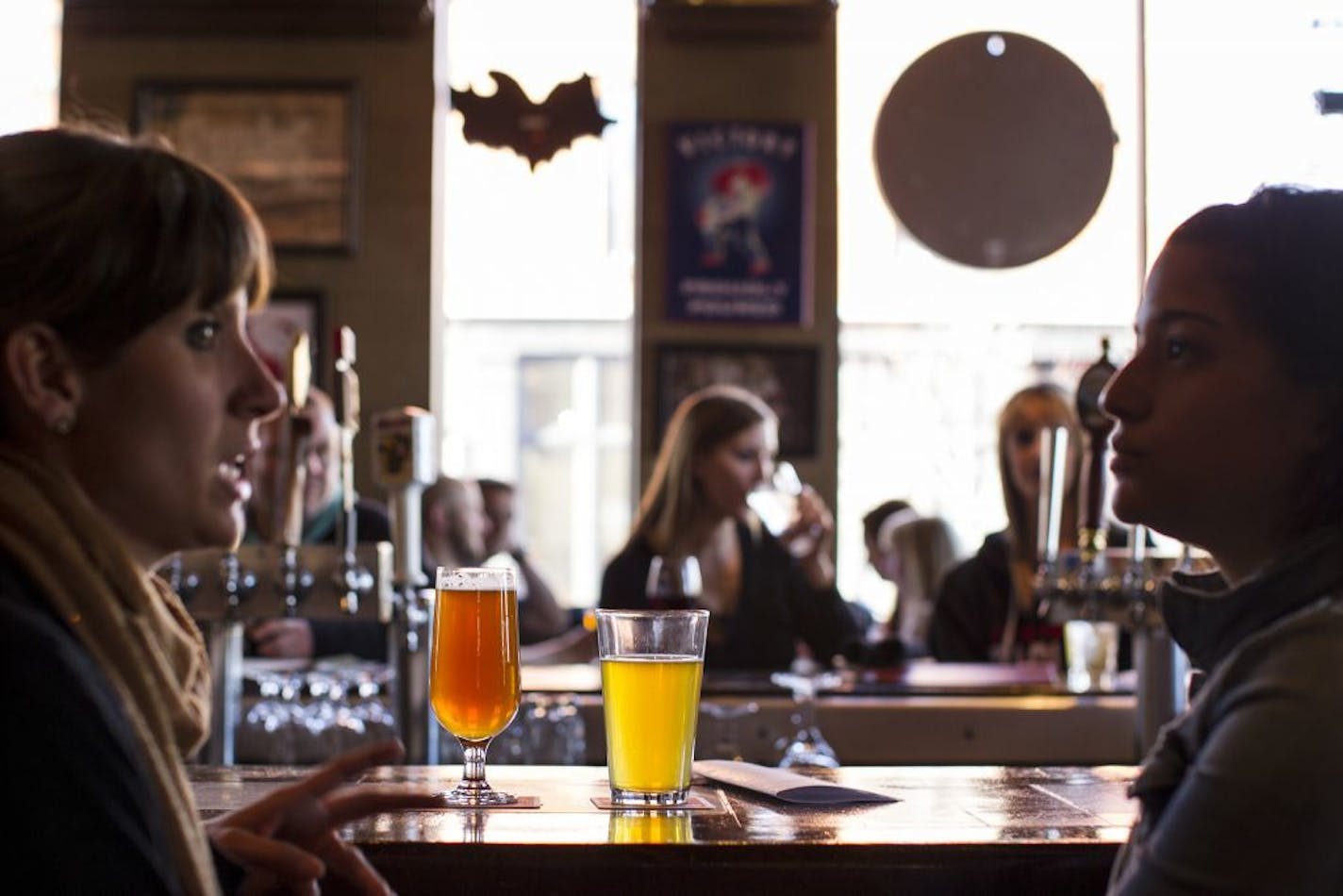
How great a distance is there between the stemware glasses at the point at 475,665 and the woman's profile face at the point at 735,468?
7.06 ft

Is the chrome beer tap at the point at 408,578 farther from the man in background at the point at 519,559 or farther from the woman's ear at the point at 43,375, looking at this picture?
the man in background at the point at 519,559

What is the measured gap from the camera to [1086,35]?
6441 mm

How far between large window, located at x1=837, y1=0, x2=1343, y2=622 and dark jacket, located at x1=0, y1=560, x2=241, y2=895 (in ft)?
17.2

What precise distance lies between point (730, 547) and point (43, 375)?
2929 mm

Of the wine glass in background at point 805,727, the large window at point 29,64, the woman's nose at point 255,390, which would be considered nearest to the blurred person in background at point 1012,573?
the wine glass in background at point 805,727

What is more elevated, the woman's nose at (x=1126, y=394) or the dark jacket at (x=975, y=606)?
the woman's nose at (x=1126, y=394)

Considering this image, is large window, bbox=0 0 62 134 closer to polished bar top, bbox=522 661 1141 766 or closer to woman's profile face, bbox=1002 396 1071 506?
woman's profile face, bbox=1002 396 1071 506

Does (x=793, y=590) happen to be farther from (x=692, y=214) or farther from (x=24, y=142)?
(x=24, y=142)

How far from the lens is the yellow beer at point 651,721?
153 cm

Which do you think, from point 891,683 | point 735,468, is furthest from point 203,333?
point 735,468

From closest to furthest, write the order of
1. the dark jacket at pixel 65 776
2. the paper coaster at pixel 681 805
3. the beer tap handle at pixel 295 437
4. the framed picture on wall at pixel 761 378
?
the dark jacket at pixel 65 776
the paper coaster at pixel 681 805
the beer tap handle at pixel 295 437
the framed picture on wall at pixel 761 378

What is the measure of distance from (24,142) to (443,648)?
714 mm

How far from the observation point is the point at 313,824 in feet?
3.95

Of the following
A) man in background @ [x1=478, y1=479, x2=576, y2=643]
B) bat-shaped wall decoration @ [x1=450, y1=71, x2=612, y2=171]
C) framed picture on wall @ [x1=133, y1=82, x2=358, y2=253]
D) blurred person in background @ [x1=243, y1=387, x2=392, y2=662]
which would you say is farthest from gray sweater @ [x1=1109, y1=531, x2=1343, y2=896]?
framed picture on wall @ [x1=133, y1=82, x2=358, y2=253]
